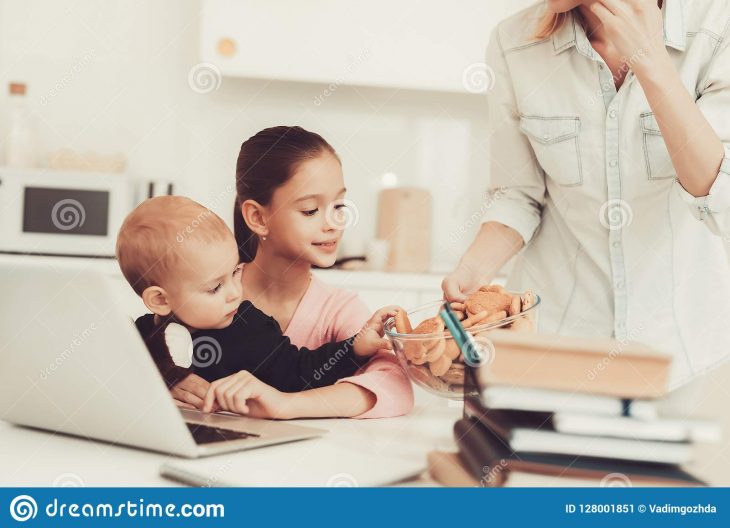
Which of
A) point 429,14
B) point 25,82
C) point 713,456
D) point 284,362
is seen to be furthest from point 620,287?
point 25,82

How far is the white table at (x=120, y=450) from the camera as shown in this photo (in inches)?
24.6

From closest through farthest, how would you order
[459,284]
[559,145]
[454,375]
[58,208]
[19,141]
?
1. [454,375]
2. [459,284]
3. [559,145]
4. [58,208]
5. [19,141]

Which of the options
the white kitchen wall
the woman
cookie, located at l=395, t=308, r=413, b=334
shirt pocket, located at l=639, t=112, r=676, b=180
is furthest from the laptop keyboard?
the white kitchen wall

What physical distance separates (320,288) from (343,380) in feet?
0.62

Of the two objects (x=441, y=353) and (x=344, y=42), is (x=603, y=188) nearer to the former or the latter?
(x=441, y=353)

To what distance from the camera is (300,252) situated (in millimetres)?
993

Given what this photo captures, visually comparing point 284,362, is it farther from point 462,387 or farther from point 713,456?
point 713,456

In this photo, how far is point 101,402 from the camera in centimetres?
69

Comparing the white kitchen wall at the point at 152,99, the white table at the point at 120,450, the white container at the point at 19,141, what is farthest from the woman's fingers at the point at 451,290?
the white container at the point at 19,141

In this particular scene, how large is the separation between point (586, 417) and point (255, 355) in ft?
1.58

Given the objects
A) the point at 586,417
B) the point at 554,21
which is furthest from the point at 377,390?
the point at 554,21

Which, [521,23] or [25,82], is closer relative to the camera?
[521,23]
